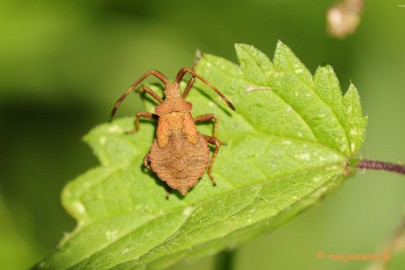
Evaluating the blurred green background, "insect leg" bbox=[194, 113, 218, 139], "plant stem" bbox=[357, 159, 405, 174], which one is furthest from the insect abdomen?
the blurred green background

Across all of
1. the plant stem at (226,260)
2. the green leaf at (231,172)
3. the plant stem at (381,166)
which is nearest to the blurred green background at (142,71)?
the plant stem at (226,260)

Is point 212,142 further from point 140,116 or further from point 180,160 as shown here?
point 140,116

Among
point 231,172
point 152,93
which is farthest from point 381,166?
point 152,93

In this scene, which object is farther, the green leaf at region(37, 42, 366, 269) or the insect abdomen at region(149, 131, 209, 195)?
the insect abdomen at region(149, 131, 209, 195)

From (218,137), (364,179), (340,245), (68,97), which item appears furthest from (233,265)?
(68,97)

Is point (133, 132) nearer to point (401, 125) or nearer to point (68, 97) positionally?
point (68, 97)

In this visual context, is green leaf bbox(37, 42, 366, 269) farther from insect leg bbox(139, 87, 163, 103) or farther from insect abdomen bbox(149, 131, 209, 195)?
insect leg bbox(139, 87, 163, 103)

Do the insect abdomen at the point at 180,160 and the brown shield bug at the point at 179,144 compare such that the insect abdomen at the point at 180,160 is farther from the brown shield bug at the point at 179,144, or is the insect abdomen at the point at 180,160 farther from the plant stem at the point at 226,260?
the plant stem at the point at 226,260
